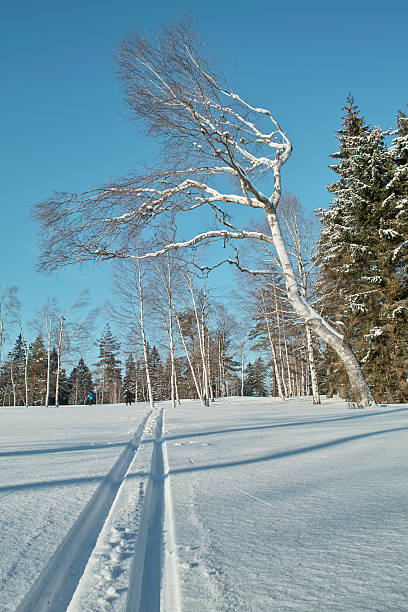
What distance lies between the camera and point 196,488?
1929mm

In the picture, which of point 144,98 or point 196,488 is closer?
point 196,488

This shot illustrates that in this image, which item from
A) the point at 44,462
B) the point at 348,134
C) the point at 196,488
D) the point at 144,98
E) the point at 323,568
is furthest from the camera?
the point at 348,134

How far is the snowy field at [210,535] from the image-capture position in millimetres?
899

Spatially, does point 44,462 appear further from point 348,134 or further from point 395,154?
point 348,134

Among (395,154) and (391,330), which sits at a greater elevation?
(395,154)

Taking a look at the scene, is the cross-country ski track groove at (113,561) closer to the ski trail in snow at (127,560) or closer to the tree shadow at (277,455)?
the ski trail in snow at (127,560)

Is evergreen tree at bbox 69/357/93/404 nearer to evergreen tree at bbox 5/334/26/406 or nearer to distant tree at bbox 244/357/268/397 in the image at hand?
evergreen tree at bbox 5/334/26/406

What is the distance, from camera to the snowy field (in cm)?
90

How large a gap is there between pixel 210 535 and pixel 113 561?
0.39 metres

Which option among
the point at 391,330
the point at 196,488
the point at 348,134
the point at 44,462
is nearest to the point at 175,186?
the point at 44,462

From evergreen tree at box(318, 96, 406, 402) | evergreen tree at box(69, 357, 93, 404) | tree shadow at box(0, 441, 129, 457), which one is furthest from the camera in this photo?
evergreen tree at box(69, 357, 93, 404)

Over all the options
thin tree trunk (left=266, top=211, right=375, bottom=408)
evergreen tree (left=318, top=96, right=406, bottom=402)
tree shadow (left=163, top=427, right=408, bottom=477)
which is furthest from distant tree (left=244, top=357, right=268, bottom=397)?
tree shadow (left=163, top=427, right=408, bottom=477)

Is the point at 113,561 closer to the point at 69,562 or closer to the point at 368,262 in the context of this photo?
the point at 69,562

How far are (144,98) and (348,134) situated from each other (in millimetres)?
13007
